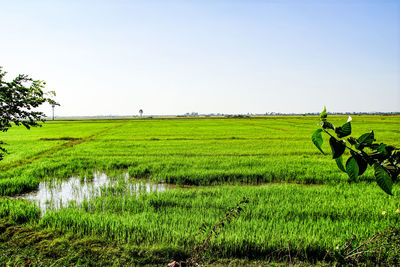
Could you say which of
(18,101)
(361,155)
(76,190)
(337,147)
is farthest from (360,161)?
(76,190)

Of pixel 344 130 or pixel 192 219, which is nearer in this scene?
pixel 344 130

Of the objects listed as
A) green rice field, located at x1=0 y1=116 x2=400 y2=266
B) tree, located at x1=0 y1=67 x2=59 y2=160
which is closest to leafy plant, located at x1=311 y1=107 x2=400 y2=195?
green rice field, located at x1=0 y1=116 x2=400 y2=266

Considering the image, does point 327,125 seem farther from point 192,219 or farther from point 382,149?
point 192,219

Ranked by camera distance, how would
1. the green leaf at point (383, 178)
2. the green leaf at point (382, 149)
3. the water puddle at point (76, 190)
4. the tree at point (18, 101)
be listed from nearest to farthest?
the green leaf at point (383, 178) < the green leaf at point (382, 149) < the tree at point (18, 101) < the water puddle at point (76, 190)

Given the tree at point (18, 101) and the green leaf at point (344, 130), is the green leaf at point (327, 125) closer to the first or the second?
the green leaf at point (344, 130)

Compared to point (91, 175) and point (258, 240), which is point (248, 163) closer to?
point (91, 175)

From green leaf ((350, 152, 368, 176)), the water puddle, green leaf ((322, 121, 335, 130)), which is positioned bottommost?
the water puddle

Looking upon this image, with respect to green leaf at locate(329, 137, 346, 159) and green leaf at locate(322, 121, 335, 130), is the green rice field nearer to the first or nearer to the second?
green leaf at locate(329, 137, 346, 159)

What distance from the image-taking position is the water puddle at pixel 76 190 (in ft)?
24.4

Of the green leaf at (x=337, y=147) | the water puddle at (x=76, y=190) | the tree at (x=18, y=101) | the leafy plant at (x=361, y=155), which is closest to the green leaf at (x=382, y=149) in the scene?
the leafy plant at (x=361, y=155)

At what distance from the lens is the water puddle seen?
7.45 metres

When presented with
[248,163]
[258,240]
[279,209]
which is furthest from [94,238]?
[248,163]

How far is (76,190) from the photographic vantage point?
8758 mm

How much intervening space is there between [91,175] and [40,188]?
6.93ft
